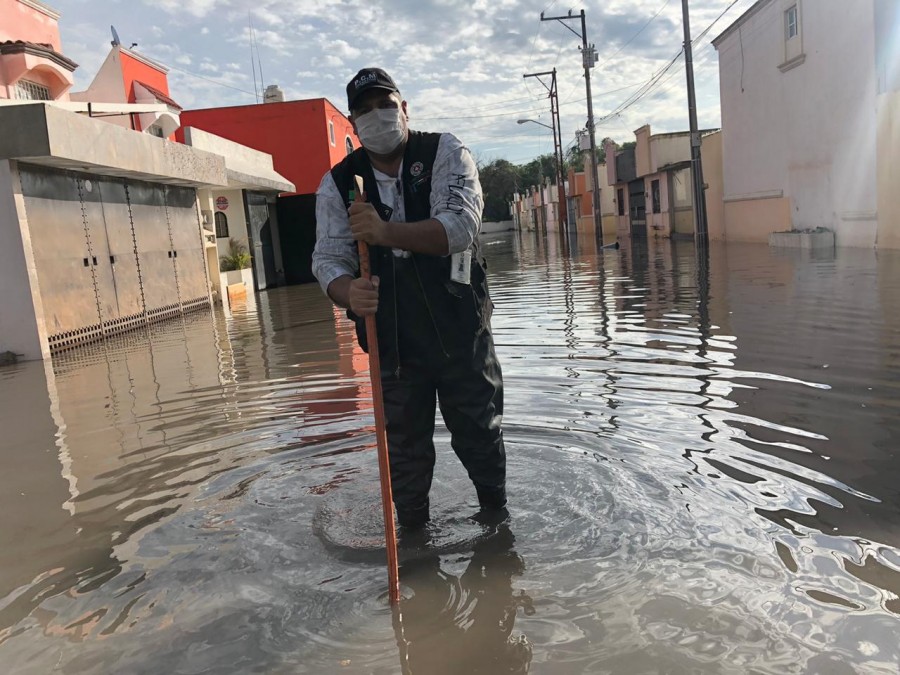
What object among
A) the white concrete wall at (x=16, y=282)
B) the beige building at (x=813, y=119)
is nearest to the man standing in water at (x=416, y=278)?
the white concrete wall at (x=16, y=282)

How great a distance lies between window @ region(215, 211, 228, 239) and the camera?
2122 centimetres

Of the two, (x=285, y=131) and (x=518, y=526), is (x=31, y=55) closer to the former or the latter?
(x=285, y=131)

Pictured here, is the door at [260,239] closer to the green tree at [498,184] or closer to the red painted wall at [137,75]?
the red painted wall at [137,75]

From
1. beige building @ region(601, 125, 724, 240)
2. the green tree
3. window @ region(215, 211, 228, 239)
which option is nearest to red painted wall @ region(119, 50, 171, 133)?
window @ region(215, 211, 228, 239)

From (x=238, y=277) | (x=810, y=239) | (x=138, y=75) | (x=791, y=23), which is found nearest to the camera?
(x=810, y=239)

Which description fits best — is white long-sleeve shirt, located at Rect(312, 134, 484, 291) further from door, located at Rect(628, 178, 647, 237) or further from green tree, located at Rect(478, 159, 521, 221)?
green tree, located at Rect(478, 159, 521, 221)

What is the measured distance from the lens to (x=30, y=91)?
48.5ft

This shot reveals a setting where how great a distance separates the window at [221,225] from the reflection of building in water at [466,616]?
19.6 m

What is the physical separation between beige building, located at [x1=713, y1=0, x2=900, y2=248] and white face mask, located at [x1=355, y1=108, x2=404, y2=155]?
1491 cm

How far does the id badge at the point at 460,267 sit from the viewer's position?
2.96 meters

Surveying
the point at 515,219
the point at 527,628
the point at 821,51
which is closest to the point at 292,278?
the point at 821,51

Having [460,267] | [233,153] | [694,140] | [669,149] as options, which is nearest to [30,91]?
[233,153]

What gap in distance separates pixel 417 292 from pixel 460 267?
0.20m

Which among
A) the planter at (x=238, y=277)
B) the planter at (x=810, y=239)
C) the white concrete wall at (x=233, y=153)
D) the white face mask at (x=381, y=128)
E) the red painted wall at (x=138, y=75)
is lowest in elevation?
the planter at (x=810, y=239)
